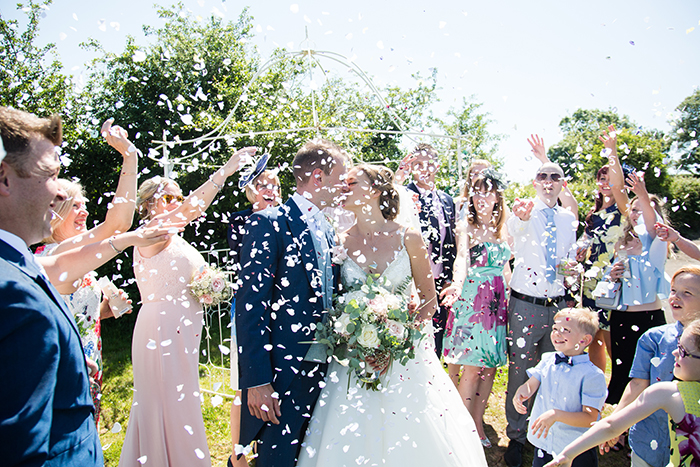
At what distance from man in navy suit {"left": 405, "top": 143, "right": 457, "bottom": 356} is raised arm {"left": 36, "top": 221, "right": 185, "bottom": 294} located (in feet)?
9.40

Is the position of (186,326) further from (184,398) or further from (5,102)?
(5,102)

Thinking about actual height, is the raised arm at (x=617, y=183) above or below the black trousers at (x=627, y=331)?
above

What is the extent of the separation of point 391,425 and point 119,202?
2.16 meters

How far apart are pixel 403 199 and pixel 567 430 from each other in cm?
213

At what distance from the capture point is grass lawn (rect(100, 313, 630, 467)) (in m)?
3.84

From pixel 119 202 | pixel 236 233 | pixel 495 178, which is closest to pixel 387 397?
pixel 119 202

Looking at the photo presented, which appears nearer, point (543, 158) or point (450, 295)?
point (450, 295)

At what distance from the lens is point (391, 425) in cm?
265

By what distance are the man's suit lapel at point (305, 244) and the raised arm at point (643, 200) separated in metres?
2.91

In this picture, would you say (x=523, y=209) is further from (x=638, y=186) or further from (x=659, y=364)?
(x=659, y=364)

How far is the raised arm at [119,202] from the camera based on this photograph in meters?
2.57

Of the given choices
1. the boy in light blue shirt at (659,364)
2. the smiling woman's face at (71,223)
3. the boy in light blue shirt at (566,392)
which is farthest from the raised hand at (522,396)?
the smiling woman's face at (71,223)

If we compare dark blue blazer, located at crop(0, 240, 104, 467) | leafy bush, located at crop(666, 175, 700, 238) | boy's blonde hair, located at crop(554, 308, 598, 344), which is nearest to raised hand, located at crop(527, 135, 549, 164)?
boy's blonde hair, located at crop(554, 308, 598, 344)

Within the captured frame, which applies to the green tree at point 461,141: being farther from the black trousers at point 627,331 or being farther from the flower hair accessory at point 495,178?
the black trousers at point 627,331
